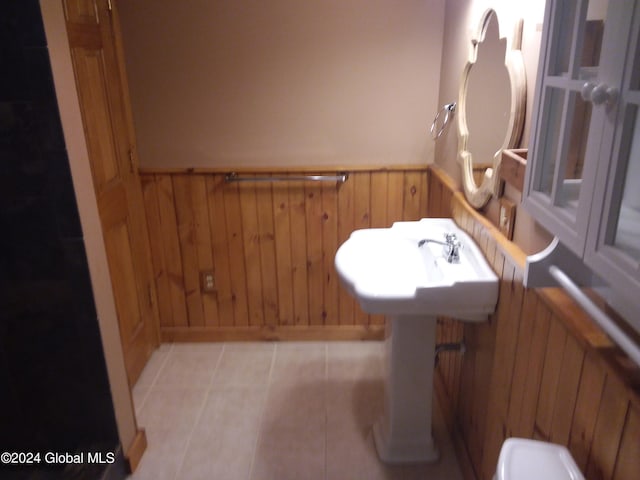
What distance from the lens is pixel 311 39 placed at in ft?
7.74

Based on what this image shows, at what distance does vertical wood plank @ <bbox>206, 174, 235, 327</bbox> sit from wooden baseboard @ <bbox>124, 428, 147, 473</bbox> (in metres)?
0.86

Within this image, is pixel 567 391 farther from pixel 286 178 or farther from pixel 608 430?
pixel 286 178

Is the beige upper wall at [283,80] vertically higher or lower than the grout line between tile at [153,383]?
higher

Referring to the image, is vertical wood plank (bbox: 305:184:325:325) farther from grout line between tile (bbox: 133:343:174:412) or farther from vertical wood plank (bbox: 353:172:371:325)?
grout line between tile (bbox: 133:343:174:412)

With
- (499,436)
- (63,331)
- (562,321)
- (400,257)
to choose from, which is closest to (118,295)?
(63,331)

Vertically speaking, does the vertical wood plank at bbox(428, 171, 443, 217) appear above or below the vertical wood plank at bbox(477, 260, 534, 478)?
above

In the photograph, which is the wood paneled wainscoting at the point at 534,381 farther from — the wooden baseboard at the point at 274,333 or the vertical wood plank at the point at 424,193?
the wooden baseboard at the point at 274,333

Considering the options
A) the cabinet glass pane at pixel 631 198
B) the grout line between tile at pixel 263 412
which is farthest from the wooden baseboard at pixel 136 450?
the cabinet glass pane at pixel 631 198

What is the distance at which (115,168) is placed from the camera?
2277mm

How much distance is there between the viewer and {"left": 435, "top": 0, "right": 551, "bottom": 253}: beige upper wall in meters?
1.35

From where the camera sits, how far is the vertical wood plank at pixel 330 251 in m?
2.59

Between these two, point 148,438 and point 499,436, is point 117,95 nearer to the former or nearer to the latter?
point 148,438

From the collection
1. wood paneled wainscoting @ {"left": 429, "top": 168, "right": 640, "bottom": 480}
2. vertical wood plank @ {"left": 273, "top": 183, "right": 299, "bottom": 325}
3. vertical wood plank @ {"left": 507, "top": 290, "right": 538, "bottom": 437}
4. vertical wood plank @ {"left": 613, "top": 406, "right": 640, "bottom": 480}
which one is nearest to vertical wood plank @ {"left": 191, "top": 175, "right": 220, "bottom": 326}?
vertical wood plank @ {"left": 273, "top": 183, "right": 299, "bottom": 325}

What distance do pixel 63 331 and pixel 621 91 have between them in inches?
70.0
